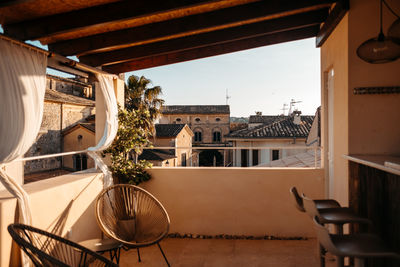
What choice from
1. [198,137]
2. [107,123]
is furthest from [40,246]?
[198,137]

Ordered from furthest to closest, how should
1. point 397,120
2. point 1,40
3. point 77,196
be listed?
1. point 77,196
2. point 397,120
3. point 1,40

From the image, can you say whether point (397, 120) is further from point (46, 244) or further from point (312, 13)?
point (46, 244)

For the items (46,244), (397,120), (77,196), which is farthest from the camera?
(77,196)

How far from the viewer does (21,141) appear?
2.06 metres

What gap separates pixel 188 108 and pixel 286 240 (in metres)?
31.6

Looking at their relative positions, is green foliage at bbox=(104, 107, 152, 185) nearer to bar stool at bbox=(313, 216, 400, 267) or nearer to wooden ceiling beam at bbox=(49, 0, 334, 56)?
wooden ceiling beam at bbox=(49, 0, 334, 56)

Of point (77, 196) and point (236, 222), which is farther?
point (236, 222)

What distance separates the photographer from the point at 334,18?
2895mm

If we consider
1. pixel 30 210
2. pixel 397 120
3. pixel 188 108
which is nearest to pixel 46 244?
pixel 30 210

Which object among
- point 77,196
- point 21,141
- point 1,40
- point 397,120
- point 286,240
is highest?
point 1,40

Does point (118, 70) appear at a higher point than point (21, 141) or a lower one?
higher

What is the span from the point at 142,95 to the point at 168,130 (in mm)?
3923

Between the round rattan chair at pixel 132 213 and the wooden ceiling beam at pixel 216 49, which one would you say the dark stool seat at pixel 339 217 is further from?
the wooden ceiling beam at pixel 216 49

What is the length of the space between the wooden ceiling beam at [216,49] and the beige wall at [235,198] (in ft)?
4.78
